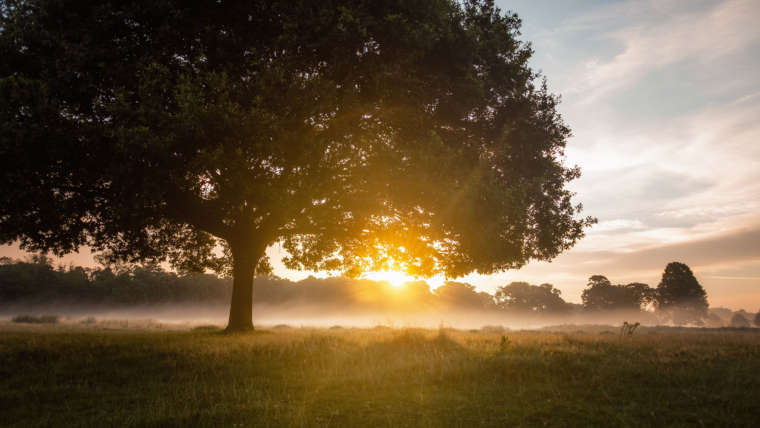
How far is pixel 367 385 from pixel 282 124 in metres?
9.38

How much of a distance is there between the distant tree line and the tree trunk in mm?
24476

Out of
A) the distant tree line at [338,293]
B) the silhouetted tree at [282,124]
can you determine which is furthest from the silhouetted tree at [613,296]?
the silhouetted tree at [282,124]

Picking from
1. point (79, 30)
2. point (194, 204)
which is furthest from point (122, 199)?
point (79, 30)

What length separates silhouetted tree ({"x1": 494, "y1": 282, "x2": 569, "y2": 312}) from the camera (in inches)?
4685

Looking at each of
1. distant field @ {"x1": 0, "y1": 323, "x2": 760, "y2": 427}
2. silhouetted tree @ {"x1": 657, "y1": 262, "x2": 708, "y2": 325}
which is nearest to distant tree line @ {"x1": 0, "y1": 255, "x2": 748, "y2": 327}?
silhouetted tree @ {"x1": 657, "y1": 262, "x2": 708, "y2": 325}

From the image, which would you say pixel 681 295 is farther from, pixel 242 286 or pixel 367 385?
pixel 367 385

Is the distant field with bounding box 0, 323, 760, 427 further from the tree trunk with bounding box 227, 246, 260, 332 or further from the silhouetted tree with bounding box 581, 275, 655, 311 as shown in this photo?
the silhouetted tree with bounding box 581, 275, 655, 311

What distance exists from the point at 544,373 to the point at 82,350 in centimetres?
1385

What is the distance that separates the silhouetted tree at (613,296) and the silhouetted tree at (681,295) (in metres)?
10.9

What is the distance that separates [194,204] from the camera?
16750 millimetres

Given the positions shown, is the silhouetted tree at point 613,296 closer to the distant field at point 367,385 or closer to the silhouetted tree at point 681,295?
the silhouetted tree at point 681,295

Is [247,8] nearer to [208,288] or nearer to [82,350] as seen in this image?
[82,350]

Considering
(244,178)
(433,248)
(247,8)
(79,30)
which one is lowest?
(433,248)

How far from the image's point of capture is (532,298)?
120 meters
